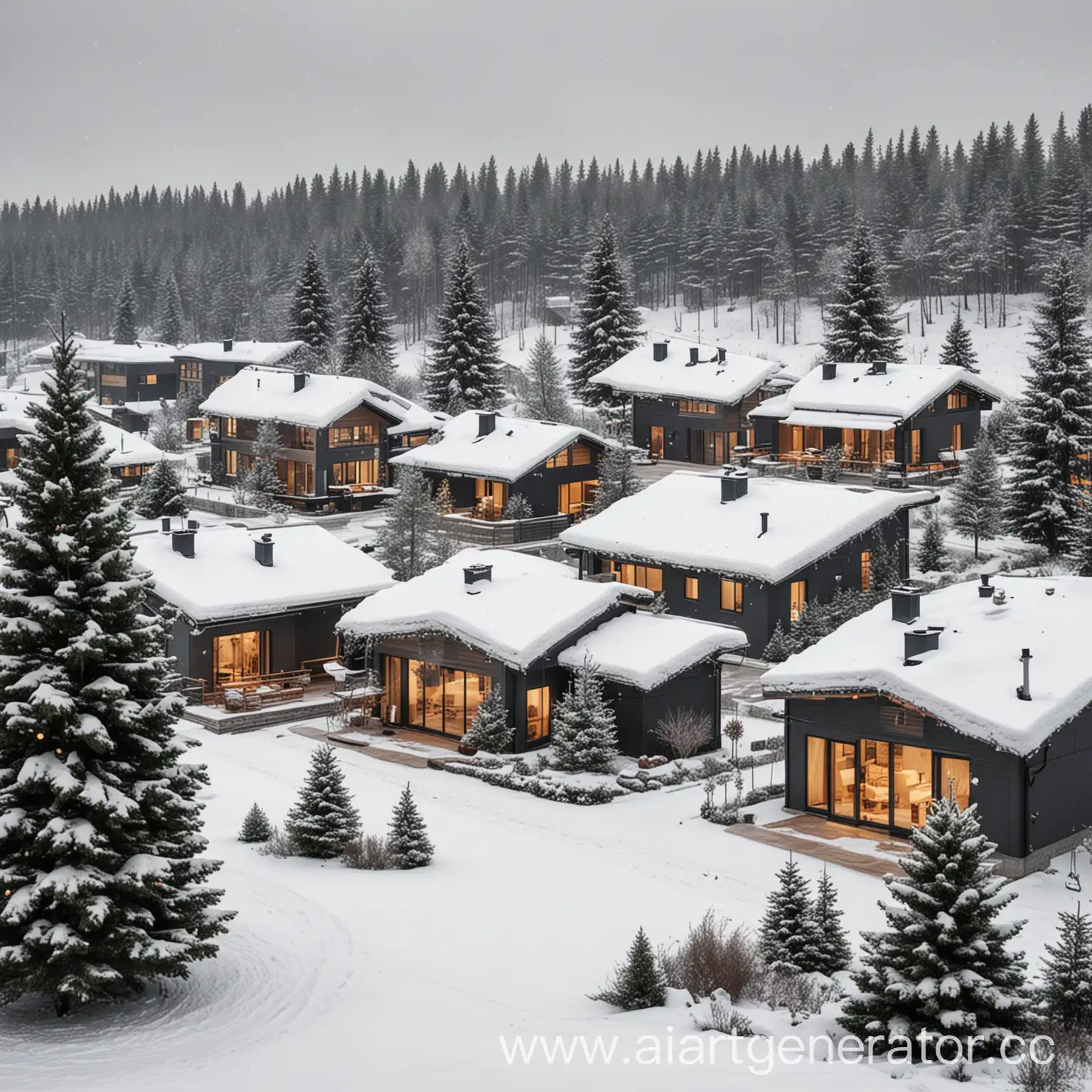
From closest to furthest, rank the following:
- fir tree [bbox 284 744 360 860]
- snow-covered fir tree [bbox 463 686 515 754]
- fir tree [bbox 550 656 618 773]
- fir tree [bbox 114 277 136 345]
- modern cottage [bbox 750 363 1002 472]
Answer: fir tree [bbox 284 744 360 860], fir tree [bbox 550 656 618 773], snow-covered fir tree [bbox 463 686 515 754], modern cottage [bbox 750 363 1002 472], fir tree [bbox 114 277 136 345]

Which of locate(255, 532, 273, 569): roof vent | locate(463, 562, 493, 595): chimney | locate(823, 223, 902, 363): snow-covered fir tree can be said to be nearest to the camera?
locate(463, 562, 493, 595): chimney

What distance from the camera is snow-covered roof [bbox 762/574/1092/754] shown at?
2827 cm

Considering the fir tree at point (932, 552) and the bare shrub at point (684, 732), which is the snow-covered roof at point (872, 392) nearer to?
the fir tree at point (932, 552)

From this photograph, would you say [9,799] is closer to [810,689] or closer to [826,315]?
[810,689]

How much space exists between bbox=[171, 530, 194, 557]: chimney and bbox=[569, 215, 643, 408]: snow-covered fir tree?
4399 centimetres

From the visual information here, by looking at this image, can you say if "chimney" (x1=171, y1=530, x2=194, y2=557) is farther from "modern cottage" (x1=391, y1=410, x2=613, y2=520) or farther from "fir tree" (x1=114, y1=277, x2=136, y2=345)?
"fir tree" (x1=114, y1=277, x2=136, y2=345)

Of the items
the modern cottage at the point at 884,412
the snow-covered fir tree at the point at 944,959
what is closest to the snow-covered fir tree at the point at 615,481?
the modern cottage at the point at 884,412

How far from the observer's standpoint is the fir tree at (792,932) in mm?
21609

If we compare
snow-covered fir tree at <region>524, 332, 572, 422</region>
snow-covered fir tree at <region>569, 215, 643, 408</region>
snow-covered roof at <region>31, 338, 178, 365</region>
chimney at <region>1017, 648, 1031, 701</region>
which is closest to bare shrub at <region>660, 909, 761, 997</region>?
chimney at <region>1017, 648, 1031, 701</region>

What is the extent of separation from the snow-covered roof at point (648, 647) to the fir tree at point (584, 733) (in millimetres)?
976

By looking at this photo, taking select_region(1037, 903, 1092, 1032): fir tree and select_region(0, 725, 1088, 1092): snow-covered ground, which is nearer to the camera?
select_region(0, 725, 1088, 1092): snow-covered ground

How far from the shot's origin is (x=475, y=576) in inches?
1569

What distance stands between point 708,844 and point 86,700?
1423 cm

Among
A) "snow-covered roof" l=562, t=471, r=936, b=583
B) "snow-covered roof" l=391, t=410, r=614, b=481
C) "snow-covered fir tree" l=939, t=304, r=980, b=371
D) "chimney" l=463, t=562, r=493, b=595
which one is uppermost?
"snow-covered fir tree" l=939, t=304, r=980, b=371
